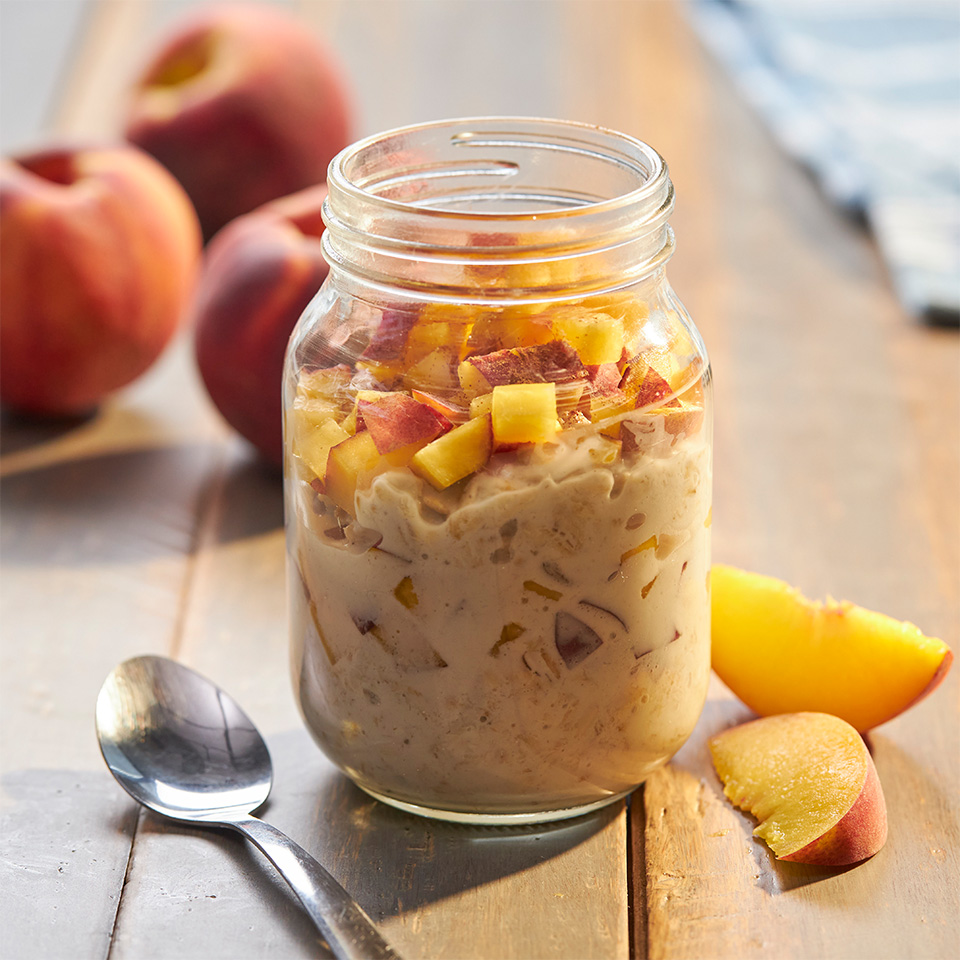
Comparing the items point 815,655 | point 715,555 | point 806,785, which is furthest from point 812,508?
point 806,785

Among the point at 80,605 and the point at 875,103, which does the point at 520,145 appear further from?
the point at 875,103

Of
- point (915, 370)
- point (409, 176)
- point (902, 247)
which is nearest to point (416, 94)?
point (902, 247)

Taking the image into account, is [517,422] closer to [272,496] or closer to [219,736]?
[219,736]

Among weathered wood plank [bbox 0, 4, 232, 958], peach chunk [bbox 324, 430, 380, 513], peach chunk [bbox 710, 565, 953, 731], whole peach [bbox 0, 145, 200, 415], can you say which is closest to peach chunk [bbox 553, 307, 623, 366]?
peach chunk [bbox 324, 430, 380, 513]

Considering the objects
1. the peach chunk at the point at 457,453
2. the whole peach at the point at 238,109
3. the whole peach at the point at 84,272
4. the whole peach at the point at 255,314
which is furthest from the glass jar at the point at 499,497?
the whole peach at the point at 238,109

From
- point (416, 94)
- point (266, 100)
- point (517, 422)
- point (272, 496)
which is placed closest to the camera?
point (517, 422)

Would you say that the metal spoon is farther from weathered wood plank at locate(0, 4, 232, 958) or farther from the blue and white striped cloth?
the blue and white striped cloth

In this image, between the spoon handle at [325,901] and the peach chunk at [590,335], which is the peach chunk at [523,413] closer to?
the peach chunk at [590,335]
